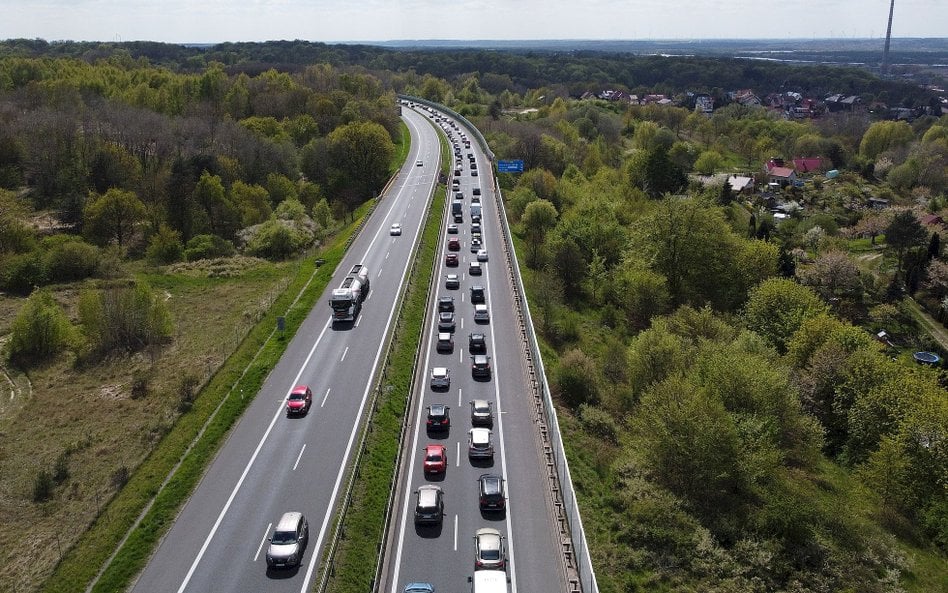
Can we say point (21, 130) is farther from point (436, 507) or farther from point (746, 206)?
point (746, 206)

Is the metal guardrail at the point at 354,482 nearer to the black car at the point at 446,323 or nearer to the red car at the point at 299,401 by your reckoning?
the black car at the point at 446,323

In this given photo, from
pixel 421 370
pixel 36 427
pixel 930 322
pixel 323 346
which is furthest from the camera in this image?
pixel 930 322

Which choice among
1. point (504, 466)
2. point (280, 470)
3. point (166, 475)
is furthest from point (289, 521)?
point (504, 466)

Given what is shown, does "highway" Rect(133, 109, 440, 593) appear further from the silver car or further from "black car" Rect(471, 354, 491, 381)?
"black car" Rect(471, 354, 491, 381)

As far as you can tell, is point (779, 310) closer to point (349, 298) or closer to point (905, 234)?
point (349, 298)

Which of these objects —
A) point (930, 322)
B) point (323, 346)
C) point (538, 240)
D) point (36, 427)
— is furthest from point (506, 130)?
point (36, 427)

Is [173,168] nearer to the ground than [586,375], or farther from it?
farther from it

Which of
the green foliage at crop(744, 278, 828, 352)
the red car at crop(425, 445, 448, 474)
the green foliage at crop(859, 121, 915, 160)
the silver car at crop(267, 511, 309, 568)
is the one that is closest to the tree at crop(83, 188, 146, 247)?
the red car at crop(425, 445, 448, 474)
